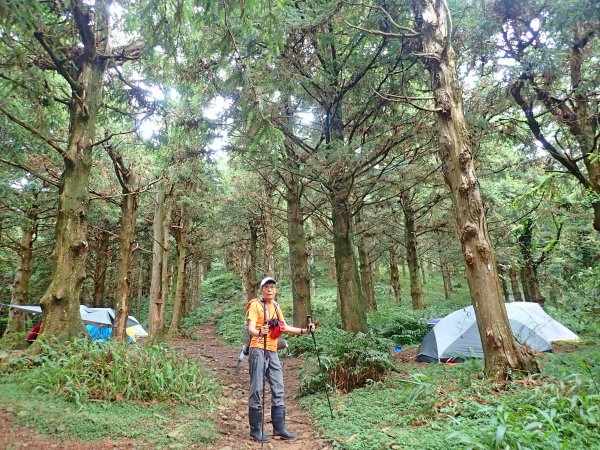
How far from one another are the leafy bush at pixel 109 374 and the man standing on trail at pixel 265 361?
1503 mm

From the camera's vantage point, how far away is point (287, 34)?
295 inches

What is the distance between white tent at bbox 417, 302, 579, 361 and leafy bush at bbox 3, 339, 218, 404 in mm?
5527

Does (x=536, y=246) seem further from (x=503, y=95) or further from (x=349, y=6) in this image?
(x=349, y=6)

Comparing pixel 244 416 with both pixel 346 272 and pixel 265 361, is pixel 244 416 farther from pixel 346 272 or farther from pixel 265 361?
pixel 346 272

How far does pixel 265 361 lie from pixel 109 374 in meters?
2.38

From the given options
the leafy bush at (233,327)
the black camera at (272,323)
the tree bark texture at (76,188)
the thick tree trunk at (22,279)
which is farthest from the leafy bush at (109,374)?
the leafy bush at (233,327)

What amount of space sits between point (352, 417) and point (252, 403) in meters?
1.38

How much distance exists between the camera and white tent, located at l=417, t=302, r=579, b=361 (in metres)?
8.86

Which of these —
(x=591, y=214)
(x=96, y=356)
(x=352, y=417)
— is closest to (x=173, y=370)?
(x=96, y=356)

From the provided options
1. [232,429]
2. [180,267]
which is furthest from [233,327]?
[232,429]

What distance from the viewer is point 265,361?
15.9ft

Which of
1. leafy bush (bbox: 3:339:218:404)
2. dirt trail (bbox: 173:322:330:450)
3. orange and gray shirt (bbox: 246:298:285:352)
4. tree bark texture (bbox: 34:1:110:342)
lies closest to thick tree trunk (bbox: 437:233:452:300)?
dirt trail (bbox: 173:322:330:450)

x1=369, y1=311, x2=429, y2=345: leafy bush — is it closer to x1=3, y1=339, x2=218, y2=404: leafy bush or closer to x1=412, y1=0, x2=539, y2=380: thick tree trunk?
x1=412, y1=0, x2=539, y2=380: thick tree trunk

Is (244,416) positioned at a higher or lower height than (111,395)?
lower
